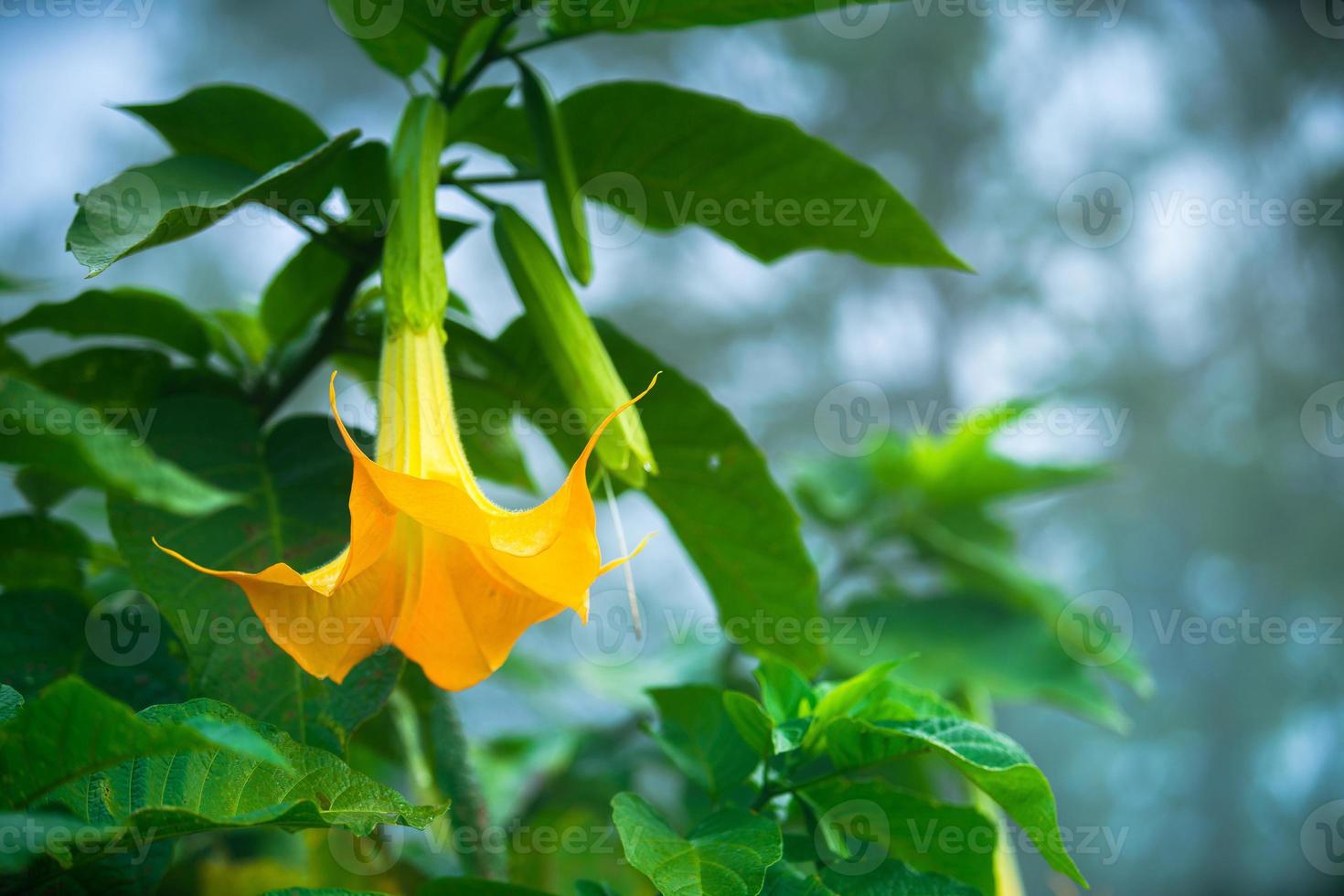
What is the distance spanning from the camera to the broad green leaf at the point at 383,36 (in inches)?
13.8

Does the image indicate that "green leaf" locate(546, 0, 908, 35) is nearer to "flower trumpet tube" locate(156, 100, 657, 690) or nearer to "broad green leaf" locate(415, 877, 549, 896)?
"flower trumpet tube" locate(156, 100, 657, 690)

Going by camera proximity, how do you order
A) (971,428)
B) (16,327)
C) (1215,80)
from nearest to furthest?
(16,327)
(971,428)
(1215,80)

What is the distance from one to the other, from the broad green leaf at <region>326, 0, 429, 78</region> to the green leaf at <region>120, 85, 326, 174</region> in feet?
0.12

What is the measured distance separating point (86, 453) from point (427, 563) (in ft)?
0.39

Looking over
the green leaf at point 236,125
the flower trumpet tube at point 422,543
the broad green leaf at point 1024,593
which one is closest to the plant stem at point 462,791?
the flower trumpet tube at point 422,543

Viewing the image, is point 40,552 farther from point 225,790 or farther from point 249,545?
point 225,790

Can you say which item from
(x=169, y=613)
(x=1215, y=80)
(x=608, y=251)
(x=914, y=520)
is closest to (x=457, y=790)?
(x=169, y=613)

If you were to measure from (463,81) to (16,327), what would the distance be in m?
0.22

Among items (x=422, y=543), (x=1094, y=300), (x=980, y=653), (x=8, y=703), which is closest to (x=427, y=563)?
(x=422, y=543)

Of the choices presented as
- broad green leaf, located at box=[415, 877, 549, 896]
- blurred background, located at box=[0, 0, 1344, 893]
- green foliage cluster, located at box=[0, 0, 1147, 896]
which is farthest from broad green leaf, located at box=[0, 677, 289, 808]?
blurred background, located at box=[0, 0, 1344, 893]

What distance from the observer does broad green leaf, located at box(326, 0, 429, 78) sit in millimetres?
352

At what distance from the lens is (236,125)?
0.39 metres

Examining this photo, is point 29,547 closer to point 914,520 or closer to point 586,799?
point 586,799

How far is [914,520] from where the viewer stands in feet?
2.45
